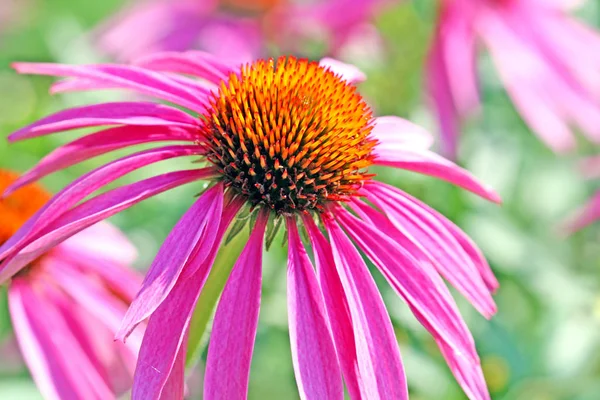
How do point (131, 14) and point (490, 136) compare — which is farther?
point (131, 14)

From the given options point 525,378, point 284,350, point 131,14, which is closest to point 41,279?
point 284,350

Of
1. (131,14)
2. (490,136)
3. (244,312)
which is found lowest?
(244,312)

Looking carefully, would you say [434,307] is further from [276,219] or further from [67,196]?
[67,196]

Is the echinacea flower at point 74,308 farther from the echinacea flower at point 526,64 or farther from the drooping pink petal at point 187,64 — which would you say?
the echinacea flower at point 526,64

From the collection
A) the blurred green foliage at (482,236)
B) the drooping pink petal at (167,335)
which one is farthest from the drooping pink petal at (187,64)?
the blurred green foliage at (482,236)

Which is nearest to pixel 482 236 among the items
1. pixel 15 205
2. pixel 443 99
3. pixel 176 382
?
pixel 443 99

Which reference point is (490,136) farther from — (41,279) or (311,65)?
(41,279)

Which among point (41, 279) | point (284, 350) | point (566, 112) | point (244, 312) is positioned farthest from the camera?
point (566, 112)

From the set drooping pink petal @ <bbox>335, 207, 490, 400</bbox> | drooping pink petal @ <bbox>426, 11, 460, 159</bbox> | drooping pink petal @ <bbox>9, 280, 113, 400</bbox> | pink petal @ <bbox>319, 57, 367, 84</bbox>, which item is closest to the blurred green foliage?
drooping pink petal @ <bbox>426, 11, 460, 159</bbox>
